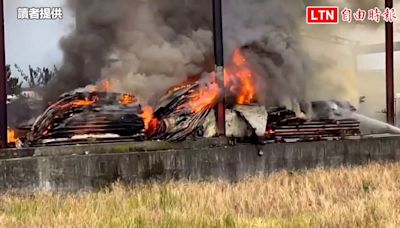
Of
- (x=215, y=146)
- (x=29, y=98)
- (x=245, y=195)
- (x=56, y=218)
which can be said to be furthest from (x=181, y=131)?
(x=56, y=218)

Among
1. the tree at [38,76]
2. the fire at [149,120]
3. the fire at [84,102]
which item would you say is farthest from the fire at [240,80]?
the tree at [38,76]

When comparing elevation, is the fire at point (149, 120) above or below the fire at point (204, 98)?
below

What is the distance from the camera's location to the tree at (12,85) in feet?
31.1

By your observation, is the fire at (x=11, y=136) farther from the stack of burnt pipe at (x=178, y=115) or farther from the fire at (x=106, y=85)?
the stack of burnt pipe at (x=178, y=115)

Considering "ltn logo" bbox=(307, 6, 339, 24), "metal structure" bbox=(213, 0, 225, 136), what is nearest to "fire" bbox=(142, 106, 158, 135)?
"metal structure" bbox=(213, 0, 225, 136)

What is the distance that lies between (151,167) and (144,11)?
2549mm

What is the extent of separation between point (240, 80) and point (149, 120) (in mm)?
1630

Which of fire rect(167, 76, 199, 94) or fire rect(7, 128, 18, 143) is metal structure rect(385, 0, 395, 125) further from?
fire rect(7, 128, 18, 143)

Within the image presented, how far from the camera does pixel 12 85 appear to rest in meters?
9.51

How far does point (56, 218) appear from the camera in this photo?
19.6ft

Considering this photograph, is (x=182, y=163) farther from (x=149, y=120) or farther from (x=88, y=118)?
(x=88, y=118)

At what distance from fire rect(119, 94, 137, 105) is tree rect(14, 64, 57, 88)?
109 centimetres

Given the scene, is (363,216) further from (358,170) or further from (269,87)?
(269,87)

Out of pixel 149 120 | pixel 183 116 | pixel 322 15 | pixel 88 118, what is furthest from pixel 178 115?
pixel 322 15
